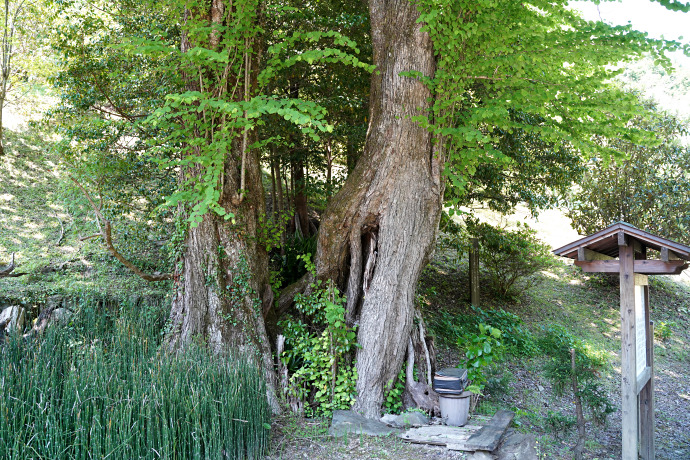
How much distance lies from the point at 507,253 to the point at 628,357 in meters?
4.11

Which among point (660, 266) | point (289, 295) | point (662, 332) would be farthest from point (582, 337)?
point (289, 295)

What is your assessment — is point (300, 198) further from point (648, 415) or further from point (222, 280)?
point (648, 415)

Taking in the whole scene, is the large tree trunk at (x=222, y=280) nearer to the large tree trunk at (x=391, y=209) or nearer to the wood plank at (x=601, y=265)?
the large tree trunk at (x=391, y=209)

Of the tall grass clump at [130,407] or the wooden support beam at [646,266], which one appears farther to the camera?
the wooden support beam at [646,266]

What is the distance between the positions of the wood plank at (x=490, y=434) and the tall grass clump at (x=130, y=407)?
1667 millimetres

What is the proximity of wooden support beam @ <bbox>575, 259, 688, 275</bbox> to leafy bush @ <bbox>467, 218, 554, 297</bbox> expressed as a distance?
338cm

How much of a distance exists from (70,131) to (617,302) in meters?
9.94

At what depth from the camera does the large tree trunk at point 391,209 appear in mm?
5070

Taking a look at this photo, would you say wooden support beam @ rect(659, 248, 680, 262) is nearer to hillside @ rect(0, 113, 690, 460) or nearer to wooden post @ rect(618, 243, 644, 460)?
wooden post @ rect(618, 243, 644, 460)

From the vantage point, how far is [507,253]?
8.63m

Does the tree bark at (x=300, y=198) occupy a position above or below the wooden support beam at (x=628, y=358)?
above

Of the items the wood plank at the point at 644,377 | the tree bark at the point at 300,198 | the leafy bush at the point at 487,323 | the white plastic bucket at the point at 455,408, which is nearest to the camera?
the white plastic bucket at the point at 455,408

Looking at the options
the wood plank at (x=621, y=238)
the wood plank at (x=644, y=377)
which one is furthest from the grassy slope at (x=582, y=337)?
the wood plank at (x=621, y=238)

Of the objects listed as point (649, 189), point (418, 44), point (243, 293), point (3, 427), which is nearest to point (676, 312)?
point (649, 189)
